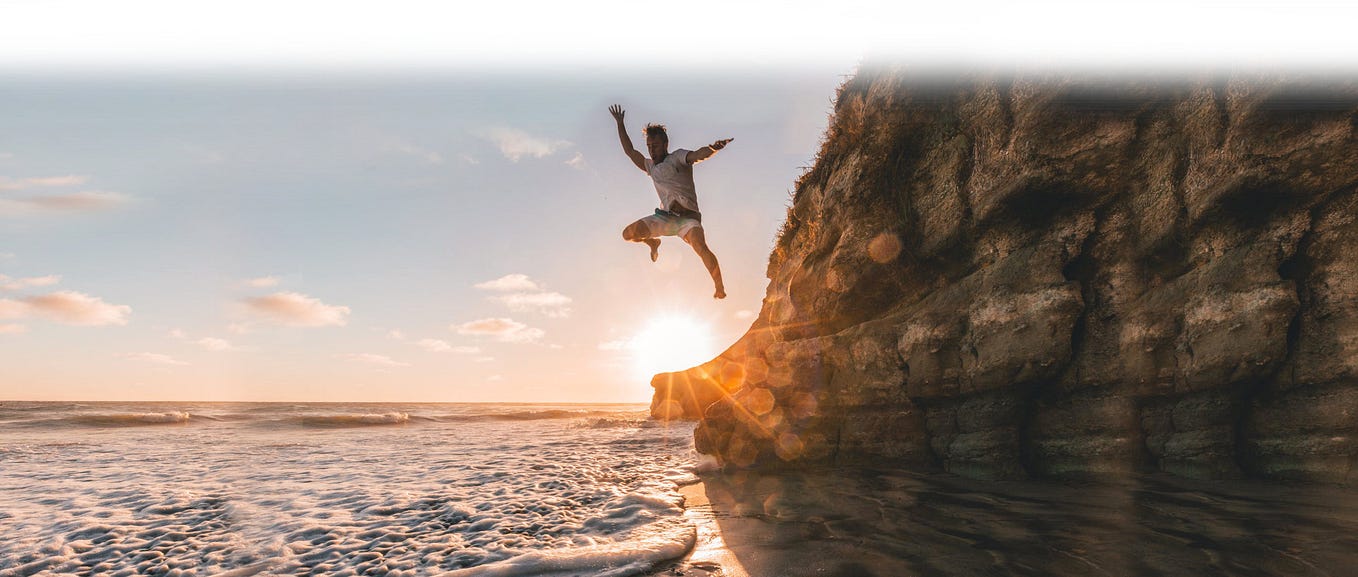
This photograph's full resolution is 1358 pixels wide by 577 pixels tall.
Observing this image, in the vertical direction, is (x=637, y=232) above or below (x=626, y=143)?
below

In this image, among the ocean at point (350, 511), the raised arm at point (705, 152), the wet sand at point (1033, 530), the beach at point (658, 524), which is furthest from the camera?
the raised arm at point (705, 152)

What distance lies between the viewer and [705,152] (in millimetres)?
7379

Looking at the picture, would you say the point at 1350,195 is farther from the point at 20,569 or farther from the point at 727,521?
the point at 20,569

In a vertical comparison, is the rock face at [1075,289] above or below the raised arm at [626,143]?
below

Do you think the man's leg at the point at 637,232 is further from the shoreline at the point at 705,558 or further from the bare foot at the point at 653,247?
the shoreline at the point at 705,558

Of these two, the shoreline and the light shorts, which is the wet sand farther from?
the light shorts

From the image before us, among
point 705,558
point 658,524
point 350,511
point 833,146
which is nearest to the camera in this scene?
point 705,558

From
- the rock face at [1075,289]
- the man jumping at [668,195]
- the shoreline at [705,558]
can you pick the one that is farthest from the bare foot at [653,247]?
the shoreline at [705,558]

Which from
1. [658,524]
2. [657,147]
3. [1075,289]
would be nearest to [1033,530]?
[658,524]

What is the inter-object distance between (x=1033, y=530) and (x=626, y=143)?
6.50 m

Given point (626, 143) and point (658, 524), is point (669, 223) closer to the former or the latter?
point (626, 143)

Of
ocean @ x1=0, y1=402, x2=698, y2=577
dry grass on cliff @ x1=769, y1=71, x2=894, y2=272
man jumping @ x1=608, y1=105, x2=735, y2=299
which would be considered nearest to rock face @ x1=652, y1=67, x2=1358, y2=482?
dry grass on cliff @ x1=769, y1=71, x2=894, y2=272

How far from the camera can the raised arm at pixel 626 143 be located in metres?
7.91

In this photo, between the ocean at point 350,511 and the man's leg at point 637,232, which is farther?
→ the man's leg at point 637,232
